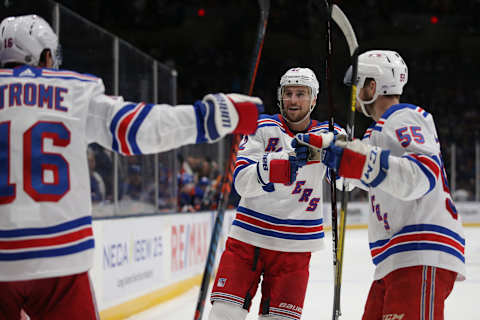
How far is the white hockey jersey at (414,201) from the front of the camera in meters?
1.70

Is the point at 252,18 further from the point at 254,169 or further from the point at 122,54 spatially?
the point at 254,169

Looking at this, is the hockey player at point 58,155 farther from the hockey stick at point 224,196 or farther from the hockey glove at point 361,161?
the hockey stick at point 224,196

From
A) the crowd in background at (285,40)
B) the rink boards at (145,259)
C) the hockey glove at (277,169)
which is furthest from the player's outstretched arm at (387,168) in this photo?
the crowd in background at (285,40)

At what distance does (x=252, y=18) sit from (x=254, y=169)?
12164mm

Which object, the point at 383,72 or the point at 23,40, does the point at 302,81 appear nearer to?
the point at 383,72

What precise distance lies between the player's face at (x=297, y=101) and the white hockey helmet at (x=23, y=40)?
1.15 metres

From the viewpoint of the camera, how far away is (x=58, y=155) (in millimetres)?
1512

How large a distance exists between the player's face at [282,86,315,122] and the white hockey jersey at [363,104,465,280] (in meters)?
0.69

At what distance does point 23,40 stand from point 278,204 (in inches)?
49.8

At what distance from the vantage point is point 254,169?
7.82ft

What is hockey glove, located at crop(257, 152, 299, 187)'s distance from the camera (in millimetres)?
2221

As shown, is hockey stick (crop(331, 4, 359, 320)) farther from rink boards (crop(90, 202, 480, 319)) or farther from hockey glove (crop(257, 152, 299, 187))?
rink boards (crop(90, 202, 480, 319))

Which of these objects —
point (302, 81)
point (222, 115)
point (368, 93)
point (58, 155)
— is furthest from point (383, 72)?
point (58, 155)

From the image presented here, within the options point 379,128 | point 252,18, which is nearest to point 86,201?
point 379,128
